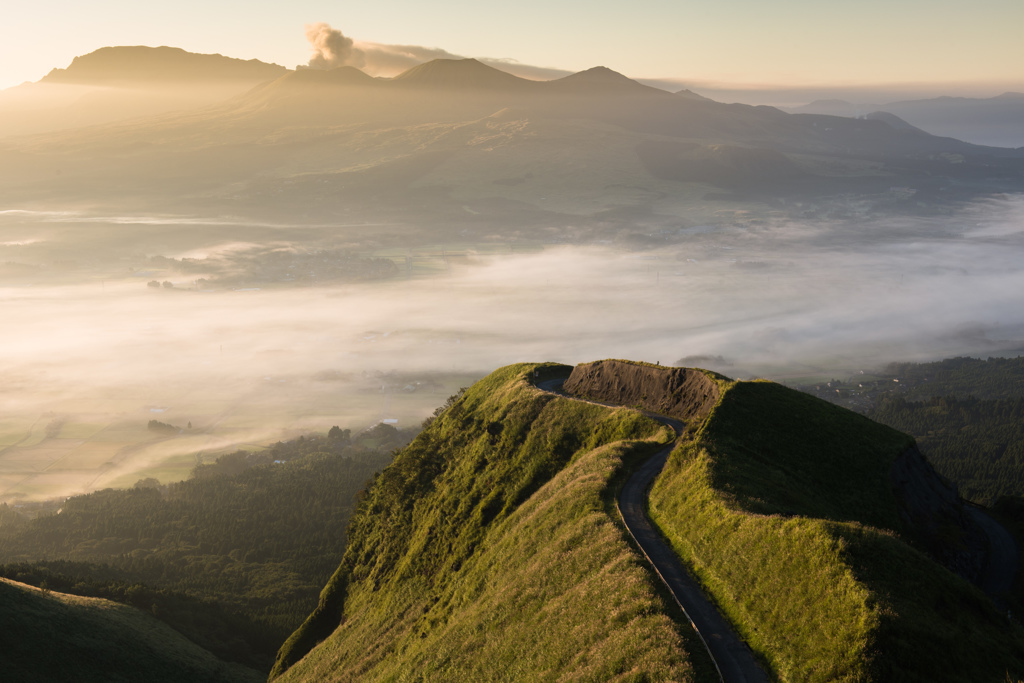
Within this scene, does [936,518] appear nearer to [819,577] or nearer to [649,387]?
[649,387]

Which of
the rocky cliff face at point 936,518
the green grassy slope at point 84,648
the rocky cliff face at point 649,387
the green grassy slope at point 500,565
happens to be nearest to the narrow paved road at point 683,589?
the green grassy slope at point 500,565

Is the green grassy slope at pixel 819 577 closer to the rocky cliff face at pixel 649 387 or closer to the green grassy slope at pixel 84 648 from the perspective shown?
the rocky cliff face at pixel 649 387

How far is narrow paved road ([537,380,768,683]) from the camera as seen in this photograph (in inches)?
1384

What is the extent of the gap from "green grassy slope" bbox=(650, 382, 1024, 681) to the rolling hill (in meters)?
0.12

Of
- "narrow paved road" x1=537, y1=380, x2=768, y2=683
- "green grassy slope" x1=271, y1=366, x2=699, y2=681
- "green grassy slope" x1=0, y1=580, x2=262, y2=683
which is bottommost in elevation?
"green grassy slope" x1=0, y1=580, x2=262, y2=683

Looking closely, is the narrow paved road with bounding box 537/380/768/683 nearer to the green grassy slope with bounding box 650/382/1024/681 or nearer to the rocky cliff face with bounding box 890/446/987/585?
the green grassy slope with bounding box 650/382/1024/681

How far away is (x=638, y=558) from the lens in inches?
1839

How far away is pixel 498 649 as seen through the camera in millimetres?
49906

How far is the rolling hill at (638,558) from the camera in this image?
1378 inches

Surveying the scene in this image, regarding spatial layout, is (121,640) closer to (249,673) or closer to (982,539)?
(249,673)

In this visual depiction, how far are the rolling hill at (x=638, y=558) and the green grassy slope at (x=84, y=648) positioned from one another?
19462 millimetres

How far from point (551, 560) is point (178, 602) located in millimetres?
162657

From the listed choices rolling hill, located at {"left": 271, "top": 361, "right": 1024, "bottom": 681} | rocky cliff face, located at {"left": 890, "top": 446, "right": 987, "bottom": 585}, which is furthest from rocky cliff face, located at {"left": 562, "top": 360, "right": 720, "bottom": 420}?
rocky cliff face, located at {"left": 890, "top": 446, "right": 987, "bottom": 585}

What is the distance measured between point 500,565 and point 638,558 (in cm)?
2247
